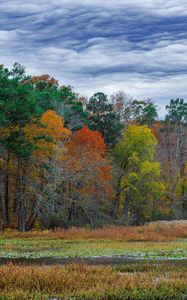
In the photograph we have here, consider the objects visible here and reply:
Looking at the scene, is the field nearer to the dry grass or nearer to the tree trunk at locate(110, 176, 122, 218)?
the dry grass

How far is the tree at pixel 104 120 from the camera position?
75000 millimetres

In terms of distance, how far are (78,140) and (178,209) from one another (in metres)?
22.6

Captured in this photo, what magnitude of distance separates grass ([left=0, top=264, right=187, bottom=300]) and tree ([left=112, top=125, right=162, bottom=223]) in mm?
51687

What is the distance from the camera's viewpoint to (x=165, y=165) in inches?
3553

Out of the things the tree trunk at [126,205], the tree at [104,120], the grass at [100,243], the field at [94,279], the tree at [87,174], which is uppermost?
the tree at [104,120]

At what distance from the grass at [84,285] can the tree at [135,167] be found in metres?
51.7

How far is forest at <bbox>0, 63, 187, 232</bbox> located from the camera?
175ft

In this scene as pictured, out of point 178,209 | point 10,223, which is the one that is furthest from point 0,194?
point 178,209

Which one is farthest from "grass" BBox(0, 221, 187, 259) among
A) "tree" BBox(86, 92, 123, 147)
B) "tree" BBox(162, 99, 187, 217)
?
"tree" BBox(162, 99, 187, 217)

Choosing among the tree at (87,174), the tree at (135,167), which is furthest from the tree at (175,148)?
the tree at (87,174)

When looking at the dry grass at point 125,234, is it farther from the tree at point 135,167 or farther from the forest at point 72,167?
the tree at point 135,167

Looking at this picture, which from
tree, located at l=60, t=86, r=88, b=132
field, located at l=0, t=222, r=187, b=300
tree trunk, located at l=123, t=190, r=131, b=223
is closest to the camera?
field, located at l=0, t=222, r=187, b=300

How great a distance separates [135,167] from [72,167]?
13.4 m

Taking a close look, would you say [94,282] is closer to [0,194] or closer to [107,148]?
[0,194]
